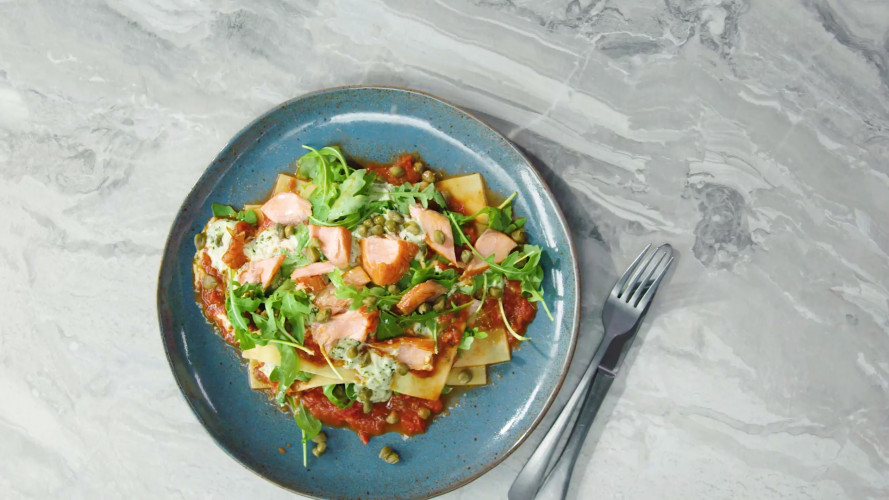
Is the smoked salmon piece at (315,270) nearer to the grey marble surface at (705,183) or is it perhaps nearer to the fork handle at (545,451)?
the grey marble surface at (705,183)

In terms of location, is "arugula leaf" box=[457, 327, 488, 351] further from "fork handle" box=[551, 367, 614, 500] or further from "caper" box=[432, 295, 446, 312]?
"fork handle" box=[551, 367, 614, 500]

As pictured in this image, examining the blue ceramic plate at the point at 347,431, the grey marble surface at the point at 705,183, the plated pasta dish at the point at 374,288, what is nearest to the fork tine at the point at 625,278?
the grey marble surface at the point at 705,183

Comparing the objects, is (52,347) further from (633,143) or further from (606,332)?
(633,143)

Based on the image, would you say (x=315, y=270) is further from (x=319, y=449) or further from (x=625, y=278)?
(x=625, y=278)

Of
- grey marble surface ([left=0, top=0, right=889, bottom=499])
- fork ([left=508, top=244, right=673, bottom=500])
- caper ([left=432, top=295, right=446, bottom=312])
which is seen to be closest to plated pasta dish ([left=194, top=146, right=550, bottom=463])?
caper ([left=432, top=295, right=446, bottom=312])

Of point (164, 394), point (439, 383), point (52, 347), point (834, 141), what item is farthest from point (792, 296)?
point (52, 347)
